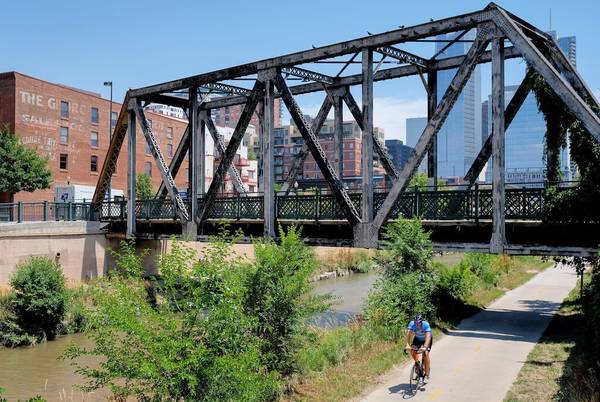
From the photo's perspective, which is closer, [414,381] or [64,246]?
[414,381]

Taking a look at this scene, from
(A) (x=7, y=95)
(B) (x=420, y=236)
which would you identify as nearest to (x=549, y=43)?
(B) (x=420, y=236)

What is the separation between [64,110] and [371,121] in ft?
138

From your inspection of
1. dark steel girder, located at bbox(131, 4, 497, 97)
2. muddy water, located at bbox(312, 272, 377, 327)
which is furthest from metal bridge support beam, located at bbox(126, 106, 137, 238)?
muddy water, located at bbox(312, 272, 377, 327)

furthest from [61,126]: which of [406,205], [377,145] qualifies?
[406,205]

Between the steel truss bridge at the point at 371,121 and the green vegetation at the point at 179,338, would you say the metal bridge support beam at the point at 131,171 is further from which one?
the green vegetation at the point at 179,338

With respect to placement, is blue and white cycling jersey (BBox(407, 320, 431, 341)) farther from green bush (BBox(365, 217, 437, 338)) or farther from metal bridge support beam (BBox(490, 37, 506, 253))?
metal bridge support beam (BBox(490, 37, 506, 253))

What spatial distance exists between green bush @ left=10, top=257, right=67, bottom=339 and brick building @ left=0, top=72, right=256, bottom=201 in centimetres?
2685

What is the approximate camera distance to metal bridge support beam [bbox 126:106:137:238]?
1182 inches

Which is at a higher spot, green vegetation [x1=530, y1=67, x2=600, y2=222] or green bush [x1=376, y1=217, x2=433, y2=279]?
green vegetation [x1=530, y1=67, x2=600, y2=222]

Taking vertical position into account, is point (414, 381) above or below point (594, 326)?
below

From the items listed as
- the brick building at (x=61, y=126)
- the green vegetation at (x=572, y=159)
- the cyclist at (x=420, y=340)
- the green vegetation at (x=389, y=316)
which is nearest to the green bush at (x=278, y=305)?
the green vegetation at (x=389, y=316)

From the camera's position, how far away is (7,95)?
48281 millimetres

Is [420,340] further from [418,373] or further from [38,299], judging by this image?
[38,299]

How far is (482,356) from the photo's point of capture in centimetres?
1514
